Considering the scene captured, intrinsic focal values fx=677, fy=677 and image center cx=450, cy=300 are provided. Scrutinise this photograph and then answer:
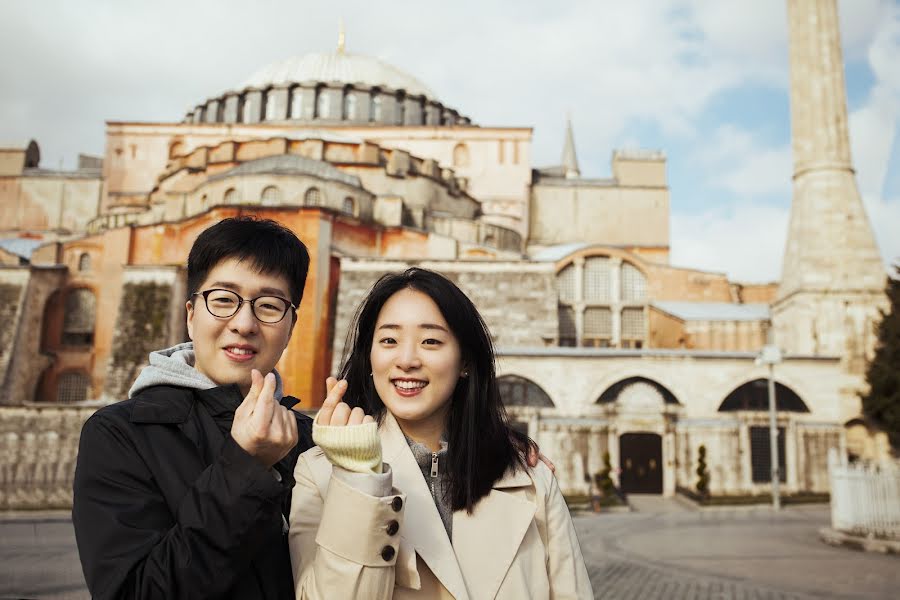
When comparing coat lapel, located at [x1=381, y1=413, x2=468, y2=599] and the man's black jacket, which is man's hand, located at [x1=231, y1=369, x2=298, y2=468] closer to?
the man's black jacket

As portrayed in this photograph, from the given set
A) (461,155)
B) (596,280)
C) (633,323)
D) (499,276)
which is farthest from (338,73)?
(633,323)

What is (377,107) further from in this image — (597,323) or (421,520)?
(421,520)

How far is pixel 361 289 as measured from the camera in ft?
83.6

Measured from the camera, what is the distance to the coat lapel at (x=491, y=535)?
2057 mm

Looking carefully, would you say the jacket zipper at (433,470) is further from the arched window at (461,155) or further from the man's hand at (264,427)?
the arched window at (461,155)

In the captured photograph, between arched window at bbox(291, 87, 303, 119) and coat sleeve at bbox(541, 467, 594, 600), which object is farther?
arched window at bbox(291, 87, 303, 119)

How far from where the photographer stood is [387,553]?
5.88ft

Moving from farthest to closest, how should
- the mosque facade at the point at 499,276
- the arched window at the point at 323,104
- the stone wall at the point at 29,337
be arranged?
the arched window at the point at 323,104, the stone wall at the point at 29,337, the mosque facade at the point at 499,276

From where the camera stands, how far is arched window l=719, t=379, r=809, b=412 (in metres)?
21.4

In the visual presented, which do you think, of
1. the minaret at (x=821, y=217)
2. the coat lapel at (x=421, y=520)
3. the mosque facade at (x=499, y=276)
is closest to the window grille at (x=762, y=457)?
the mosque facade at (x=499, y=276)

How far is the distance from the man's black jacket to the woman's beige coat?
0.43 ft

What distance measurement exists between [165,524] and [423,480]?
0.76 meters

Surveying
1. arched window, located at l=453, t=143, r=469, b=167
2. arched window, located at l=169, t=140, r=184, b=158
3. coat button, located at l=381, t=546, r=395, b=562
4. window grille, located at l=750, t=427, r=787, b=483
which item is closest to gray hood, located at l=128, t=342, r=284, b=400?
coat button, located at l=381, t=546, r=395, b=562

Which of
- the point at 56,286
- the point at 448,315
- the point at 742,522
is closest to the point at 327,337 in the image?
the point at 56,286
